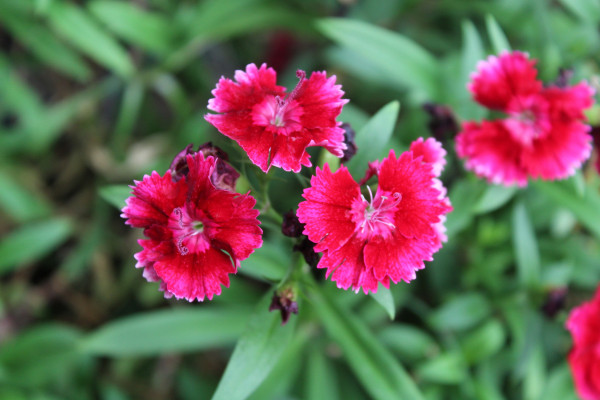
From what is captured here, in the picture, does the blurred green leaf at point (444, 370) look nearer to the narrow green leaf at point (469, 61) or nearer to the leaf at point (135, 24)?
the narrow green leaf at point (469, 61)

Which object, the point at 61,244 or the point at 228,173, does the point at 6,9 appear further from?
the point at 228,173

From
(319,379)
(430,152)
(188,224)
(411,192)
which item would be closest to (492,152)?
(430,152)

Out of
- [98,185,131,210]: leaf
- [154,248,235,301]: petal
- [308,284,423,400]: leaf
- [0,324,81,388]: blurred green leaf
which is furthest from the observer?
[0,324,81,388]: blurred green leaf

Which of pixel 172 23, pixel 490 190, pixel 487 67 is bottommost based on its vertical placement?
pixel 490 190

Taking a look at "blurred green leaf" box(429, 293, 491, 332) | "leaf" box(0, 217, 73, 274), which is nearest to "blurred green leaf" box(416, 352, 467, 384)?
"blurred green leaf" box(429, 293, 491, 332)

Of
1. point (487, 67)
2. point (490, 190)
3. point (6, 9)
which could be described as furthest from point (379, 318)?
point (6, 9)

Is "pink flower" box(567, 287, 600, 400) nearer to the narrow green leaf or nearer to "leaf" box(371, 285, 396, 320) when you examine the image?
the narrow green leaf

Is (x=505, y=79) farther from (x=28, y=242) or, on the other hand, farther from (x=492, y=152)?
(x=28, y=242)
